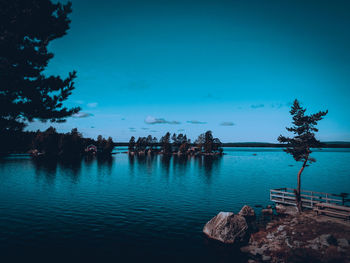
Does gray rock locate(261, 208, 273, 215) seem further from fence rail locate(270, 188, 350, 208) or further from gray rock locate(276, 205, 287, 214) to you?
fence rail locate(270, 188, 350, 208)

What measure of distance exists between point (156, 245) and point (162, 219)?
23.1ft

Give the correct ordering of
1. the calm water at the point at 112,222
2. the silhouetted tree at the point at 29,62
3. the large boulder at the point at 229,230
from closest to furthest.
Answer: the silhouetted tree at the point at 29,62, the calm water at the point at 112,222, the large boulder at the point at 229,230

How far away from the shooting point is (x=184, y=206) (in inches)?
1300

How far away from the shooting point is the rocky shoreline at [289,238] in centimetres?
1642

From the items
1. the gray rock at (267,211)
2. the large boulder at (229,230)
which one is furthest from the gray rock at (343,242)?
the gray rock at (267,211)

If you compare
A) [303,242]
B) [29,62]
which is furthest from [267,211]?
[29,62]

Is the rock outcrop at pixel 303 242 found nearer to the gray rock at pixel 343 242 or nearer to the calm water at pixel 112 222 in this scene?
the gray rock at pixel 343 242

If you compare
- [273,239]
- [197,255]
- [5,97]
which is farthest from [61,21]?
[273,239]

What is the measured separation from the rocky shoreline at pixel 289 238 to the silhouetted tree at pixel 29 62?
17627mm

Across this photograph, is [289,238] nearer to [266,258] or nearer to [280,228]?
[280,228]

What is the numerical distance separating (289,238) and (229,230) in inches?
206

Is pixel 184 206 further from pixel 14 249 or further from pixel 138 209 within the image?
pixel 14 249

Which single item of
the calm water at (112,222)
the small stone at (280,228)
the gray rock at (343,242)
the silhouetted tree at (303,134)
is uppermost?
the silhouetted tree at (303,134)

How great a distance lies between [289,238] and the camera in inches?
763
